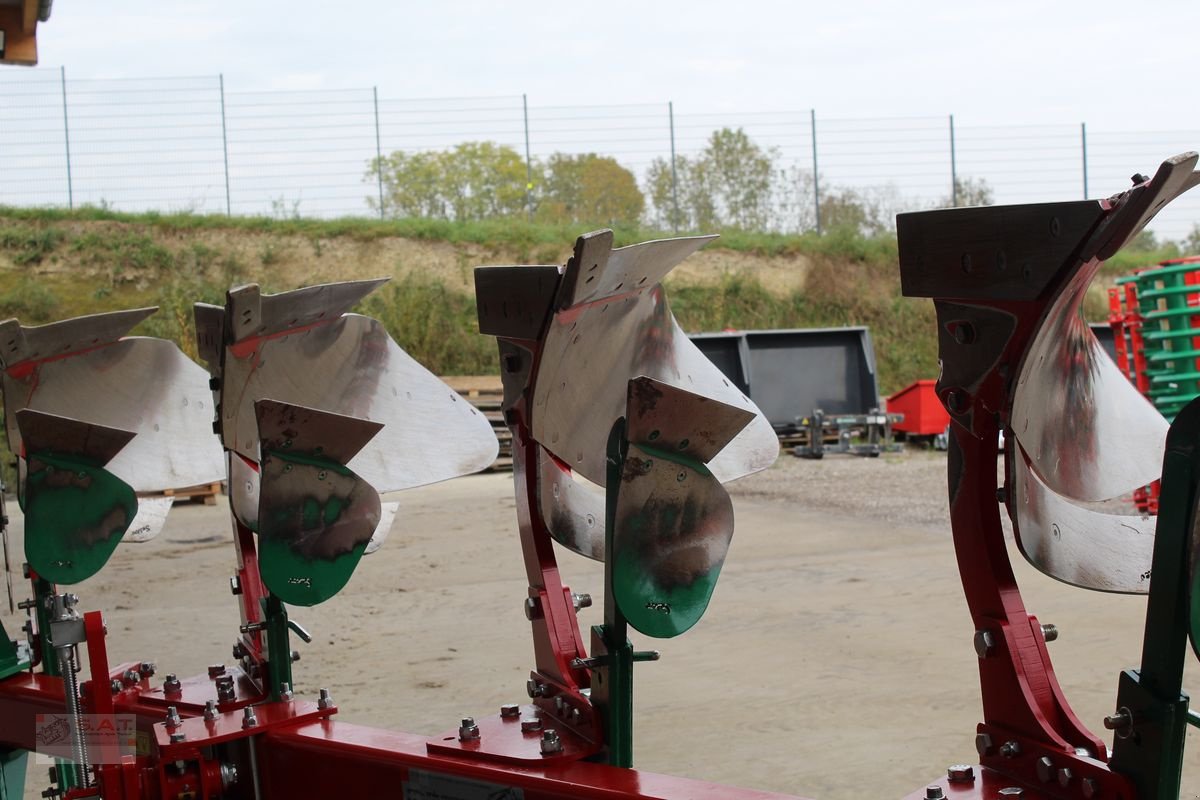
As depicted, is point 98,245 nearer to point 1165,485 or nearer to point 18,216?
point 18,216

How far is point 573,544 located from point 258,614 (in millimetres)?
821

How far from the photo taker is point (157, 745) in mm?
2078

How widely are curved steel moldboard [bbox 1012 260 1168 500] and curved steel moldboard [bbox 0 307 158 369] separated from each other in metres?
1.98

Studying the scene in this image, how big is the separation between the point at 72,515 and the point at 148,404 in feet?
2.22

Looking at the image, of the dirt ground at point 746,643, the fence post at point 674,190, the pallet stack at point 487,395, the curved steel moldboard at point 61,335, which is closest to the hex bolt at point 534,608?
the curved steel moldboard at point 61,335

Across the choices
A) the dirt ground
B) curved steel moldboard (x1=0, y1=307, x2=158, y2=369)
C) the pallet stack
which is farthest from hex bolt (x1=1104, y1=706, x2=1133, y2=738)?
the pallet stack

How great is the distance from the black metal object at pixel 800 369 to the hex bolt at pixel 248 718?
12033mm

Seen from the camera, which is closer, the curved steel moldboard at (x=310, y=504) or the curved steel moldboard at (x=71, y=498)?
the curved steel moldboard at (x=310, y=504)

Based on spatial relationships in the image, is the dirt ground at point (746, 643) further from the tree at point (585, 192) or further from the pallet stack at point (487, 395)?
the tree at point (585, 192)

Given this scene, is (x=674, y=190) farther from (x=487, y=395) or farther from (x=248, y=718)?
(x=248, y=718)

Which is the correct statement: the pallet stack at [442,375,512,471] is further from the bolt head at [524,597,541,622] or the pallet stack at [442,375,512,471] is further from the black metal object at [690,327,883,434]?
the bolt head at [524,597,541,622]

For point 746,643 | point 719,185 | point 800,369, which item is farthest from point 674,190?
point 746,643

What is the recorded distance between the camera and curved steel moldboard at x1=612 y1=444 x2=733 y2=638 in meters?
1.63

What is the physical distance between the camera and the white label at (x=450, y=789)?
1.76m
